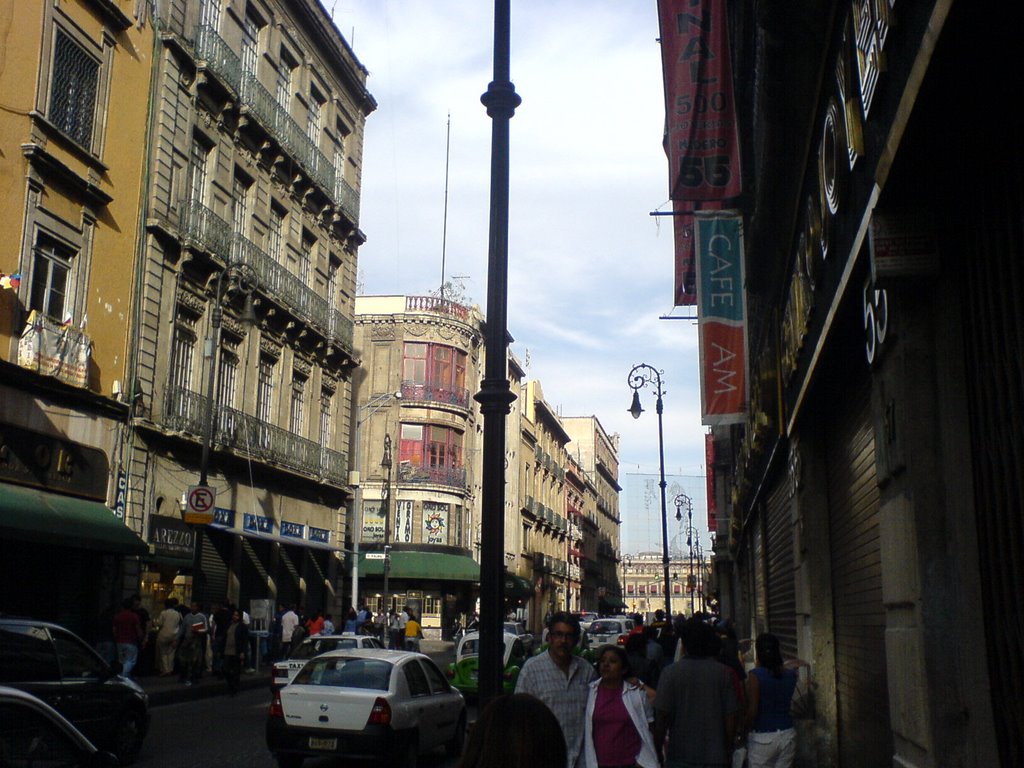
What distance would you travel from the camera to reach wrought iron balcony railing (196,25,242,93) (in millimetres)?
27594

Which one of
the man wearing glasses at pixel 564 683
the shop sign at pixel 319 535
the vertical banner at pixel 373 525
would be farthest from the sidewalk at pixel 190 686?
the vertical banner at pixel 373 525

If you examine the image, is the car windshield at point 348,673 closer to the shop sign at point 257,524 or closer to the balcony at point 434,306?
the shop sign at point 257,524

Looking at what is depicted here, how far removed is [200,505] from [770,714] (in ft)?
60.1

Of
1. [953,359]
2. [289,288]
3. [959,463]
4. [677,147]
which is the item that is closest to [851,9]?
[953,359]

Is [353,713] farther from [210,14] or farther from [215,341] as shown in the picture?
[210,14]

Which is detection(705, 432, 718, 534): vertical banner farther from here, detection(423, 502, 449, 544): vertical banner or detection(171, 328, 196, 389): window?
detection(171, 328, 196, 389): window

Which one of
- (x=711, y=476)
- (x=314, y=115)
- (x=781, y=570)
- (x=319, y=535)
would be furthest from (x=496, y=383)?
(x=711, y=476)

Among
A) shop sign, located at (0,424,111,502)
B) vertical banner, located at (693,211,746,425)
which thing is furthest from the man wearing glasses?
shop sign, located at (0,424,111,502)

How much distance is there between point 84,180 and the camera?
22031mm

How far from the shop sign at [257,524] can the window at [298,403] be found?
3876 mm

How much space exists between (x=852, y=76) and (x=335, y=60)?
1336 inches

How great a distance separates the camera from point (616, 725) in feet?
21.4

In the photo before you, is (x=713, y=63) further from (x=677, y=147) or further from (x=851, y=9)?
(x=851, y=9)

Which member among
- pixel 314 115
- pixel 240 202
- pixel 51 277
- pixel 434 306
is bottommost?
pixel 51 277
